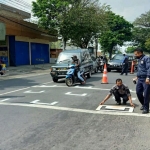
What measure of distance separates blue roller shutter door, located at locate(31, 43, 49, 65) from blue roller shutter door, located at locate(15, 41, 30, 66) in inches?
65.0

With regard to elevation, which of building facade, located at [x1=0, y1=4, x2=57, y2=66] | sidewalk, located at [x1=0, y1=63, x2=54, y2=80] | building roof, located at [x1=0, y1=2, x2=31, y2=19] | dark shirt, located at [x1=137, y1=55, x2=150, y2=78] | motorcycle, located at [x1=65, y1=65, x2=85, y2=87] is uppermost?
building roof, located at [x1=0, y1=2, x2=31, y2=19]

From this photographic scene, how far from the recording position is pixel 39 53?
1555 inches

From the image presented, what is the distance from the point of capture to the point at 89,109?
8023 millimetres

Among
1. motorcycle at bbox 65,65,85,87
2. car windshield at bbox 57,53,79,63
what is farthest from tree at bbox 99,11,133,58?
motorcycle at bbox 65,65,85,87

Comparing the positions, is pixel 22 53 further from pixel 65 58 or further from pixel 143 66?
pixel 143 66

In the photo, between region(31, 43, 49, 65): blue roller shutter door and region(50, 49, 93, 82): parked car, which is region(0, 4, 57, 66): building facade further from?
region(50, 49, 93, 82): parked car

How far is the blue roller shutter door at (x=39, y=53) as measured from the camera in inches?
1484

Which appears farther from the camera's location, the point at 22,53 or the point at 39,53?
the point at 39,53

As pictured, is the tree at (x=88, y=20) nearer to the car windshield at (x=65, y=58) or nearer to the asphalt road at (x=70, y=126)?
the car windshield at (x=65, y=58)

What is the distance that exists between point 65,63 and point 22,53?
19550 millimetres

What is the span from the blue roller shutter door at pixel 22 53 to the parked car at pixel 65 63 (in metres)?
16.6

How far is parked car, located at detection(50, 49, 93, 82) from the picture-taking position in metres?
15.5

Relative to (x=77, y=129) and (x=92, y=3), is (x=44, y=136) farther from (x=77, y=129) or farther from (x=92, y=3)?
(x=92, y=3)

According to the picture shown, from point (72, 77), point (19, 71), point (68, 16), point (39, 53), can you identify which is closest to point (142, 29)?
point (39, 53)
